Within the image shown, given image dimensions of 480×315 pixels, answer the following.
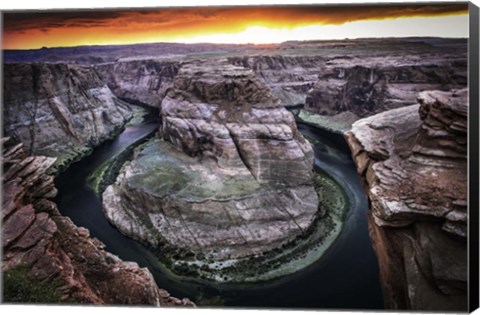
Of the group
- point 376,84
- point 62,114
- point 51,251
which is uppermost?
point 376,84

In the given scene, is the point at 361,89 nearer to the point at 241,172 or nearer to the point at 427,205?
the point at 241,172

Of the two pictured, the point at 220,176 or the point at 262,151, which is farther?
the point at 262,151

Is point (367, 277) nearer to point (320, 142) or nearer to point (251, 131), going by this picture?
point (251, 131)

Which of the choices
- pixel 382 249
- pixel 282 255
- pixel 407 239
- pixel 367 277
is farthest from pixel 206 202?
pixel 407 239

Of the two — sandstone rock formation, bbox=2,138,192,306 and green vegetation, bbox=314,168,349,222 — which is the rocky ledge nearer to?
green vegetation, bbox=314,168,349,222

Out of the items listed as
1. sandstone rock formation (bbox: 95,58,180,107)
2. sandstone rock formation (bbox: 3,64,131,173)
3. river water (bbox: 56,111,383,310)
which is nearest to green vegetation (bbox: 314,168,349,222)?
river water (bbox: 56,111,383,310)

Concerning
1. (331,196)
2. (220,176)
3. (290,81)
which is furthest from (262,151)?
(290,81)
